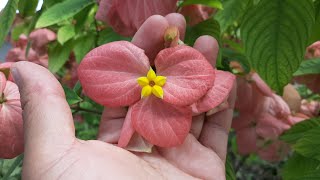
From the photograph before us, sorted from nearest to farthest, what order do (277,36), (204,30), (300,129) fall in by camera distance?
(277,36)
(204,30)
(300,129)

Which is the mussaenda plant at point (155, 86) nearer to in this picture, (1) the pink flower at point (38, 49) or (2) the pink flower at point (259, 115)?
(2) the pink flower at point (259, 115)

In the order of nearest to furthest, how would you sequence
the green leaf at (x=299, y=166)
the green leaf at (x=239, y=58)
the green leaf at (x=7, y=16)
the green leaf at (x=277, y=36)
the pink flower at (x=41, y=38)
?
the green leaf at (x=277, y=36)
the green leaf at (x=7, y=16)
the green leaf at (x=299, y=166)
the green leaf at (x=239, y=58)
the pink flower at (x=41, y=38)

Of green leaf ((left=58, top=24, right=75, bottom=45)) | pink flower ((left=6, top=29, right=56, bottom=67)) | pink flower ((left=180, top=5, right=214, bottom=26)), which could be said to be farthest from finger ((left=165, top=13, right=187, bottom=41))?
pink flower ((left=6, top=29, right=56, bottom=67))

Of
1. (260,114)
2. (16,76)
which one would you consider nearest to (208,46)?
(16,76)

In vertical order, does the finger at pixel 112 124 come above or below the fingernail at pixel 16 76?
below

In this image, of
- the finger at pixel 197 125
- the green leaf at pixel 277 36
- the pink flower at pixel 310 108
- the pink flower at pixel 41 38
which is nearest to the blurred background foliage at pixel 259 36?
the green leaf at pixel 277 36

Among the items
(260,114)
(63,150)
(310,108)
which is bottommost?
(310,108)

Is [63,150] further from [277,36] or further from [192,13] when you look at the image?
[192,13]

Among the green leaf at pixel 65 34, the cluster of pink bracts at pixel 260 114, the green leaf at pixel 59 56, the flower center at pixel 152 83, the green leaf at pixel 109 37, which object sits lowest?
the cluster of pink bracts at pixel 260 114
